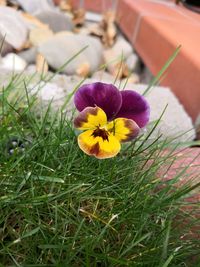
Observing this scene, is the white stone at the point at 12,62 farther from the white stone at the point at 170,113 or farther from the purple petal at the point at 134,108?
the purple petal at the point at 134,108

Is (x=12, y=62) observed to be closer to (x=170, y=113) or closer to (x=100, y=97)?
(x=170, y=113)

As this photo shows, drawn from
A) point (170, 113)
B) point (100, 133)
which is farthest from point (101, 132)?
point (170, 113)

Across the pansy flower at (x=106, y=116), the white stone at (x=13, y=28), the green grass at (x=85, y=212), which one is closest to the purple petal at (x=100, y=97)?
the pansy flower at (x=106, y=116)

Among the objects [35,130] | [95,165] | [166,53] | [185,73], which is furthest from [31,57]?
[95,165]

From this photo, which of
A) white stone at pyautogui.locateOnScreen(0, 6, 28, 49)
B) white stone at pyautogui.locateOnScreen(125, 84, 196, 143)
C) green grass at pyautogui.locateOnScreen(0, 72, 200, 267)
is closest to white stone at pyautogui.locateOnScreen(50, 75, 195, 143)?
white stone at pyautogui.locateOnScreen(125, 84, 196, 143)

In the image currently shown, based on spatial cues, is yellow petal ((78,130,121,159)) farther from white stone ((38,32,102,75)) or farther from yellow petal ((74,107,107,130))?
white stone ((38,32,102,75))

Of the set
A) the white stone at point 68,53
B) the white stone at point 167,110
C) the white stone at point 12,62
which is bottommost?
the white stone at point 12,62

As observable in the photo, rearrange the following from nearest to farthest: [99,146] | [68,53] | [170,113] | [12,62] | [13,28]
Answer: [99,146], [170,113], [12,62], [68,53], [13,28]
